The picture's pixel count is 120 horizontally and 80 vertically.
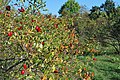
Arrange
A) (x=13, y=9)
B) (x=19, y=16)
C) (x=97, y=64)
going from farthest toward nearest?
(x=97, y=64) → (x=13, y=9) → (x=19, y=16)

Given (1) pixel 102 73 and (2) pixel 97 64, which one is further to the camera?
(2) pixel 97 64

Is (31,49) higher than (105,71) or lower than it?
higher

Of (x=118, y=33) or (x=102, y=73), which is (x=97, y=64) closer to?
(x=102, y=73)

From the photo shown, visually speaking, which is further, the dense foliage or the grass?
the grass

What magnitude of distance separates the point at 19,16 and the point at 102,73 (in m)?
8.22

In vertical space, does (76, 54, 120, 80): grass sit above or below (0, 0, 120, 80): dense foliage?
below

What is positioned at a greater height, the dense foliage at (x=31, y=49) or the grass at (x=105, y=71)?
the dense foliage at (x=31, y=49)

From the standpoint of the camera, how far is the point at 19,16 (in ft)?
17.5

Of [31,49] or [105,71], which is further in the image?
[105,71]

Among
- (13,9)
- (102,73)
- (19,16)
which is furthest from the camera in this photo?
(102,73)

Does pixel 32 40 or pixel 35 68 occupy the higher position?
pixel 32 40

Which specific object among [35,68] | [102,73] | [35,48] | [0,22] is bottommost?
[102,73]

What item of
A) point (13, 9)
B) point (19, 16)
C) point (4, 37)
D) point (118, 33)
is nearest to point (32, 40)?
point (4, 37)

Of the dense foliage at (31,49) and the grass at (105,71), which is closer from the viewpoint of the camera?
the dense foliage at (31,49)
